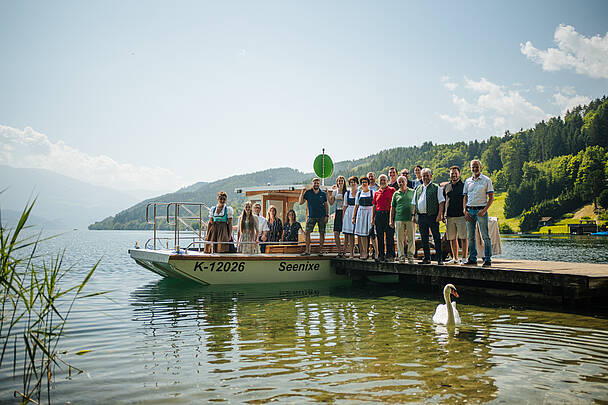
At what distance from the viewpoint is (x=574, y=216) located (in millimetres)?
97562

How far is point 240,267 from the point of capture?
12.8 metres

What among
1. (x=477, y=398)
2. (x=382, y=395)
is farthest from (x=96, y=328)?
(x=477, y=398)

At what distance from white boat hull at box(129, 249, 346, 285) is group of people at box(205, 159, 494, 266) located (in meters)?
0.41

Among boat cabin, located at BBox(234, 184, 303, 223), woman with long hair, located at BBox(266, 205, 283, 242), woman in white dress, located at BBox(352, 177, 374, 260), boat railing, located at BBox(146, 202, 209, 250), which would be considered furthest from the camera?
boat cabin, located at BBox(234, 184, 303, 223)

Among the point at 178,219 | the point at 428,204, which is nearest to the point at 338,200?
the point at 428,204

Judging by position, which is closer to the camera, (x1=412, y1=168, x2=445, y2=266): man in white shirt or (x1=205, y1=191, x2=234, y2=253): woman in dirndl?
(x1=412, y1=168, x2=445, y2=266): man in white shirt

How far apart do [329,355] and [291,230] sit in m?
8.20

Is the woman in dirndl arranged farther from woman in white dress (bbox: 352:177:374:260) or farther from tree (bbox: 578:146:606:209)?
tree (bbox: 578:146:606:209)

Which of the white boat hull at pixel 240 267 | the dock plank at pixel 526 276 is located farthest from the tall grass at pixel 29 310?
the dock plank at pixel 526 276

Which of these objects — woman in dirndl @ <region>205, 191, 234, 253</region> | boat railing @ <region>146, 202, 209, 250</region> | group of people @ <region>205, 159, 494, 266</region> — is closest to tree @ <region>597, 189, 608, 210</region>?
group of people @ <region>205, 159, 494, 266</region>

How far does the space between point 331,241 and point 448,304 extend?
7.57 m

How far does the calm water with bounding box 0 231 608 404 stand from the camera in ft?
15.4

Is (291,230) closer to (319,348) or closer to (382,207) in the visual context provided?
(382,207)

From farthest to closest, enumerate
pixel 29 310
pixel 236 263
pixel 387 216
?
pixel 236 263 < pixel 387 216 < pixel 29 310
